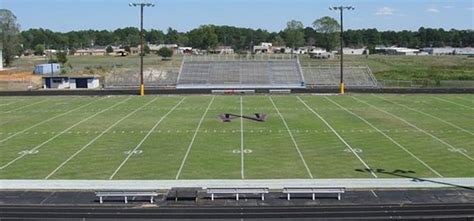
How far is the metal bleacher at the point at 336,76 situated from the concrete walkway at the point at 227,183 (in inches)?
1734

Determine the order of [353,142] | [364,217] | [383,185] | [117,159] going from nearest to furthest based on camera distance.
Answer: [364,217]
[383,185]
[117,159]
[353,142]

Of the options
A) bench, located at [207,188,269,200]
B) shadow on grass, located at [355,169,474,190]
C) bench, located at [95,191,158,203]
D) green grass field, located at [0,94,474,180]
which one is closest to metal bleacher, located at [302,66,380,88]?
green grass field, located at [0,94,474,180]

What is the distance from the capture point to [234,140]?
2845 cm

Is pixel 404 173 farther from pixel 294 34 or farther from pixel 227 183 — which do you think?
pixel 294 34

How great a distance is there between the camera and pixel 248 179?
20.7 m

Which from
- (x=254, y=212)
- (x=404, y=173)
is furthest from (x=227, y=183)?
(x=404, y=173)

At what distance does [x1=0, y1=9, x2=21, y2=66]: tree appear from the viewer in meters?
97.9

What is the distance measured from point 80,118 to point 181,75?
3479 centimetres

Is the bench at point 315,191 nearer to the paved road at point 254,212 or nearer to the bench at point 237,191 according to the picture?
the bench at point 237,191

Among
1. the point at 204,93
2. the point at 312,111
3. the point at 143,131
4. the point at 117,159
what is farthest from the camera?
the point at 204,93

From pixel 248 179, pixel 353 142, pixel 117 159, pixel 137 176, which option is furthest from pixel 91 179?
pixel 353 142

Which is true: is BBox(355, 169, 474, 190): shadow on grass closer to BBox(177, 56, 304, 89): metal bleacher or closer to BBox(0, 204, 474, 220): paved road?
BBox(0, 204, 474, 220): paved road

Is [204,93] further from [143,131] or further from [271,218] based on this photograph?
[271,218]

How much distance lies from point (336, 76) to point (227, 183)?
172ft
